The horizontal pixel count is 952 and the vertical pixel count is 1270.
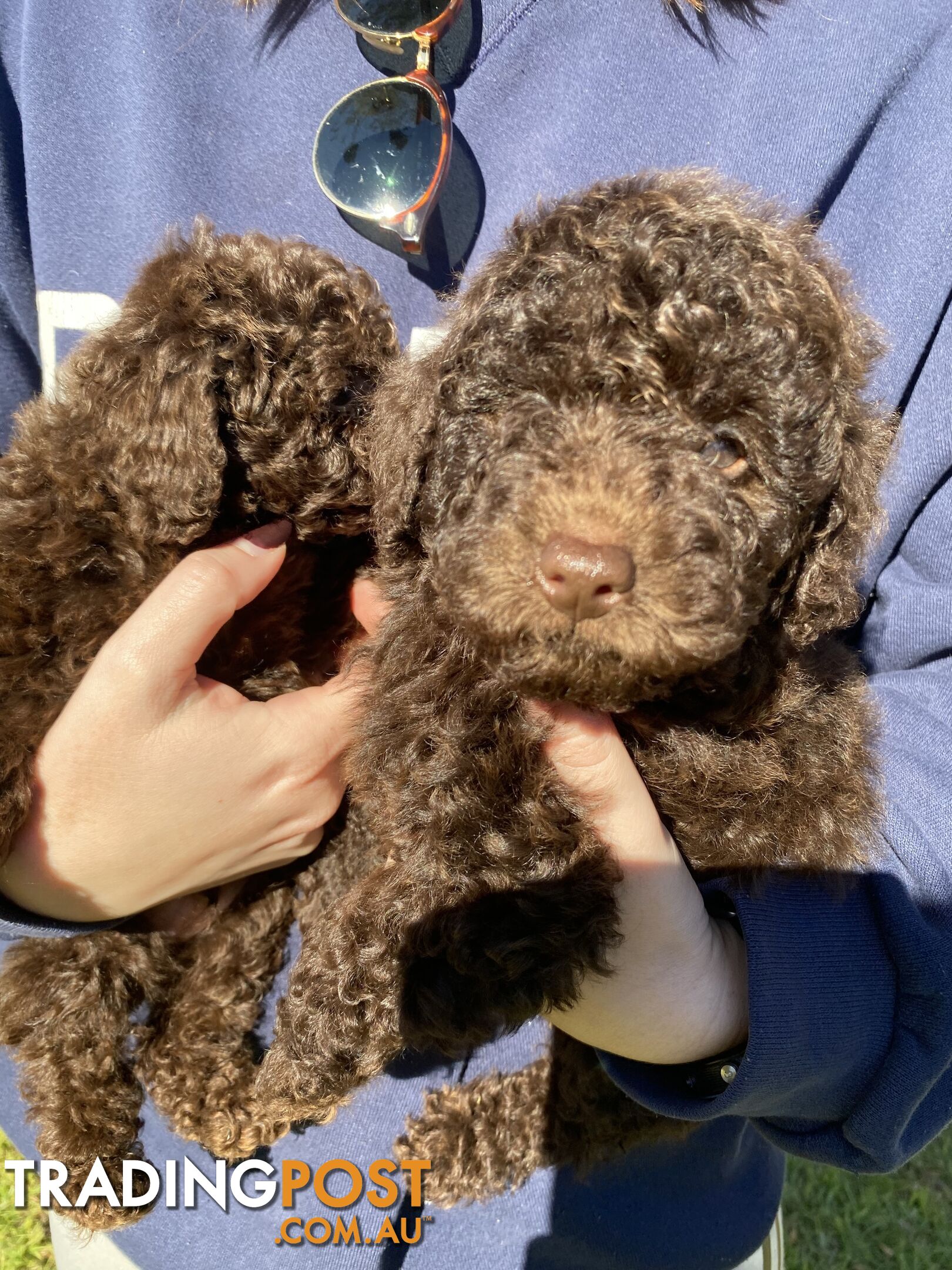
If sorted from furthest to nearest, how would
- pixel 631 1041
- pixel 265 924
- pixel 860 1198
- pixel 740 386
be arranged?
1. pixel 860 1198
2. pixel 265 924
3. pixel 631 1041
4. pixel 740 386

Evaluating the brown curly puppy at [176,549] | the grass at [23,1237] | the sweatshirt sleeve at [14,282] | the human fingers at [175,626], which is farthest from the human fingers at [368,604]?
the grass at [23,1237]

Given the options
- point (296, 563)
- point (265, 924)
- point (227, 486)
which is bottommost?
point (265, 924)

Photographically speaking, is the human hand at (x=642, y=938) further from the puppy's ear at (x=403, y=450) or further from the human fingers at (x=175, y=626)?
the human fingers at (x=175, y=626)

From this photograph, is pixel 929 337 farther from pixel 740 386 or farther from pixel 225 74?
pixel 225 74

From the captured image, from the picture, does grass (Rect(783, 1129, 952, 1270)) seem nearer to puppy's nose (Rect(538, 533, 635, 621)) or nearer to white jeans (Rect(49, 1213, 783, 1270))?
white jeans (Rect(49, 1213, 783, 1270))

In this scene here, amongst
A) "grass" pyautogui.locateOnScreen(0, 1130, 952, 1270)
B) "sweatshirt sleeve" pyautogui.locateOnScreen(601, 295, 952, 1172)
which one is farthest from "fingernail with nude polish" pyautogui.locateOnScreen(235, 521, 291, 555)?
"grass" pyautogui.locateOnScreen(0, 1130, 952, 1270)

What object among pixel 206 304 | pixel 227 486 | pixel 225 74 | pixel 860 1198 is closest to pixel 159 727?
pixel 227 486

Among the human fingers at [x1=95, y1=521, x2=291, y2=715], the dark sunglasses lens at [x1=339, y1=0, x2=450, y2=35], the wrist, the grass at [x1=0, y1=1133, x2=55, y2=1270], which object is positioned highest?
the dark sunglasses lens at [x1=339, y1=0, x2=450, y2=35]
